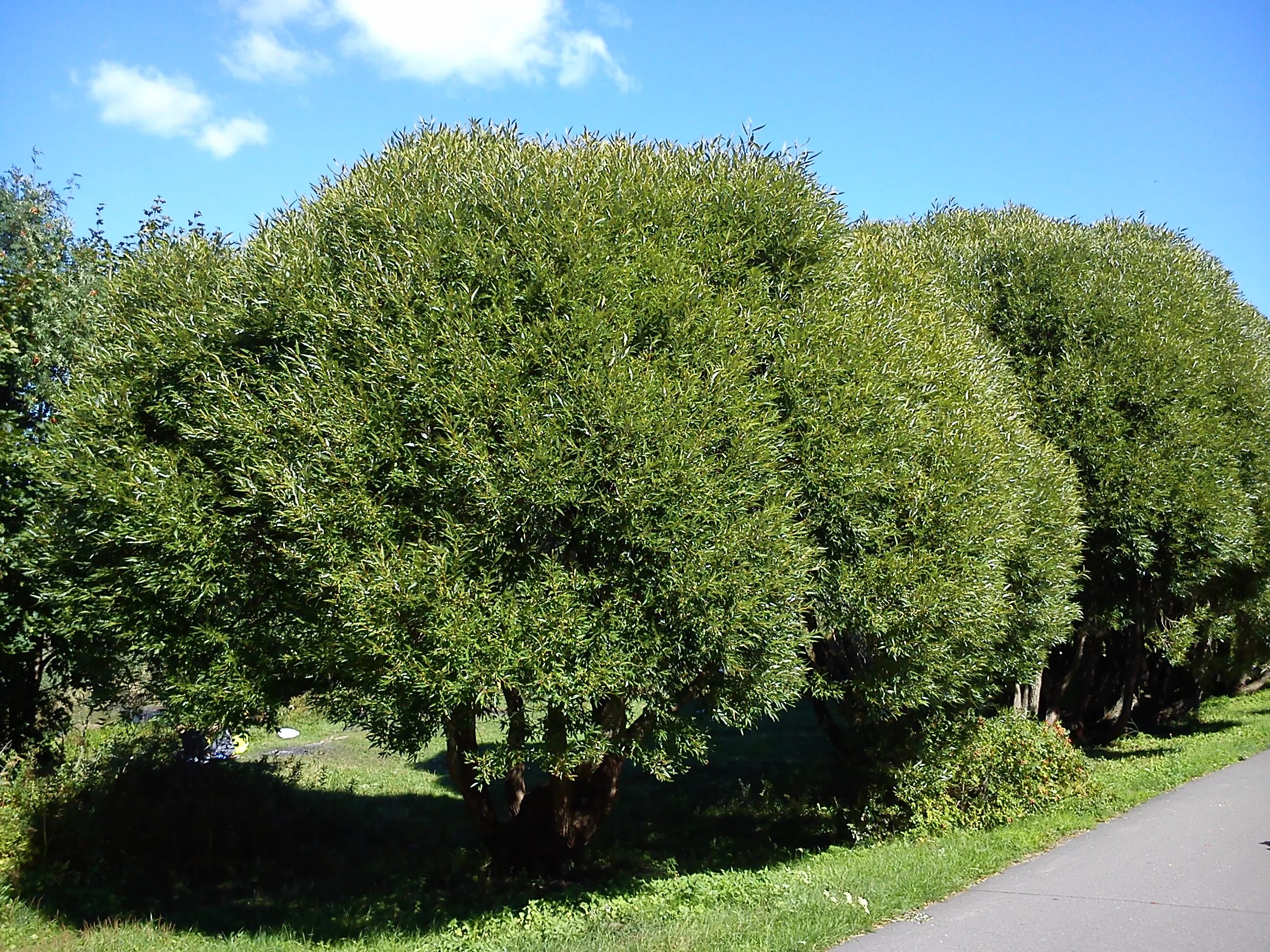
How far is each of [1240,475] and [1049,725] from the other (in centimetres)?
686

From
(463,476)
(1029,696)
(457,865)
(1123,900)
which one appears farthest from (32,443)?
(1029,696)

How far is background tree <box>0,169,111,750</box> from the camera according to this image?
33.4 ft

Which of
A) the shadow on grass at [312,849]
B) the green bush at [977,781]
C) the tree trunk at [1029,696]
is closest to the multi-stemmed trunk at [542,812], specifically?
the shadow on grass at [312,849]

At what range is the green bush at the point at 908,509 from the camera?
9945 millimetres

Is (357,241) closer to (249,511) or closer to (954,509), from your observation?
(249,511)

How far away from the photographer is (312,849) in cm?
1397

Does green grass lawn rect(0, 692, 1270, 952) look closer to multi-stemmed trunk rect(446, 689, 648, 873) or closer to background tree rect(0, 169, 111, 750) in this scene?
multi-stemmed trunk rect(446, 689, 648, 873)

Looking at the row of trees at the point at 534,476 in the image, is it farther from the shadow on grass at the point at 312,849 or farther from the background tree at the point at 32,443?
the shadow on grass at the point at 312,849

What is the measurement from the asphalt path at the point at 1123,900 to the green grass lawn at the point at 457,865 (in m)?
0.36

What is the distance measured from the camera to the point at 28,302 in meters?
11.3

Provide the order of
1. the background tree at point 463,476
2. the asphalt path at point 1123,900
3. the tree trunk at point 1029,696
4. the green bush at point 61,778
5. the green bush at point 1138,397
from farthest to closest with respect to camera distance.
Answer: the tree trunk at point 1029,696, the green bush at point 1138,397, the green bush at point 61,778, the background tree at point 463,476, the asphalt path at point 1123,900

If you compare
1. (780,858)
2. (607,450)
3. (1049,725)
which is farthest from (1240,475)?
(607,450)

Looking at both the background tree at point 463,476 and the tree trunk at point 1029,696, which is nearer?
the background tree at point 463,476

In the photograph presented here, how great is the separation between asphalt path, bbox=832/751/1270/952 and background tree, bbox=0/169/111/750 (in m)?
8.90
